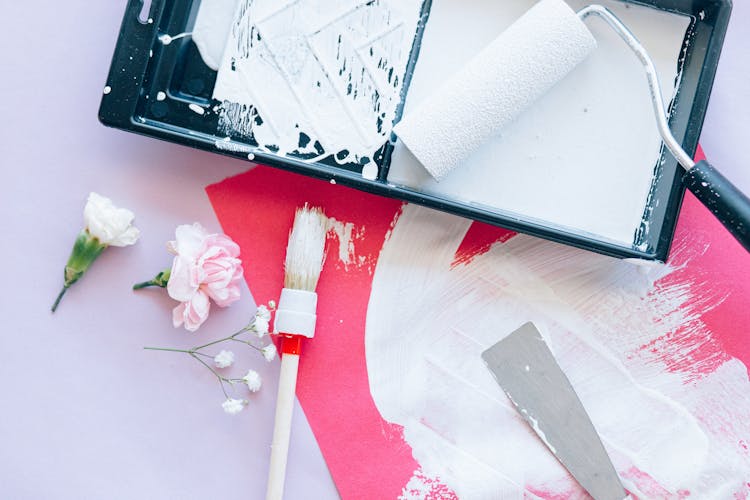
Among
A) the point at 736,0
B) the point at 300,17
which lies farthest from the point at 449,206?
the point at 736,0

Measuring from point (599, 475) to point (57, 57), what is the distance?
2.51 ft

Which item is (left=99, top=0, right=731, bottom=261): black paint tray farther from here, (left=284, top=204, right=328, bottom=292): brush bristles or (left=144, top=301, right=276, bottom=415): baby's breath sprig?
(left=144, top=301, right=276, bottom=415): baby's breath sprig

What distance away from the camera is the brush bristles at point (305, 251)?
0.75 metres

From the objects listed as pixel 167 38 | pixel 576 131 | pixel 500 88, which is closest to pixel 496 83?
pixel 500 88

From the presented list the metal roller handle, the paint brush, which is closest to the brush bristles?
the paint brush

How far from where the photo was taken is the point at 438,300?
78 centimetres

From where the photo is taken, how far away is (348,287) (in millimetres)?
787

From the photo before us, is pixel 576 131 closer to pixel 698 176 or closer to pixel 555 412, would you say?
pixel 698 176

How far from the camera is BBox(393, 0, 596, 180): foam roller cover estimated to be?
2.23 ft

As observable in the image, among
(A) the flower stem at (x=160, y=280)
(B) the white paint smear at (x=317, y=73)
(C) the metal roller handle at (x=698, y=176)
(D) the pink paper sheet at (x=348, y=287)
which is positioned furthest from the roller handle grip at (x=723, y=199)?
(A) the flower stem at (x=160, y=280)

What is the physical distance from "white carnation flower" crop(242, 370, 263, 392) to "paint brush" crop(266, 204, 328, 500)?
0.03 metres

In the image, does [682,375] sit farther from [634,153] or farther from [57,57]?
[57,57]

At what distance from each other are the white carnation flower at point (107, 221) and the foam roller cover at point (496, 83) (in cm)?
32

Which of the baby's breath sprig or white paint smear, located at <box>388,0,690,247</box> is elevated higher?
white paint smear, located at <box>388,0,690,247</box>
